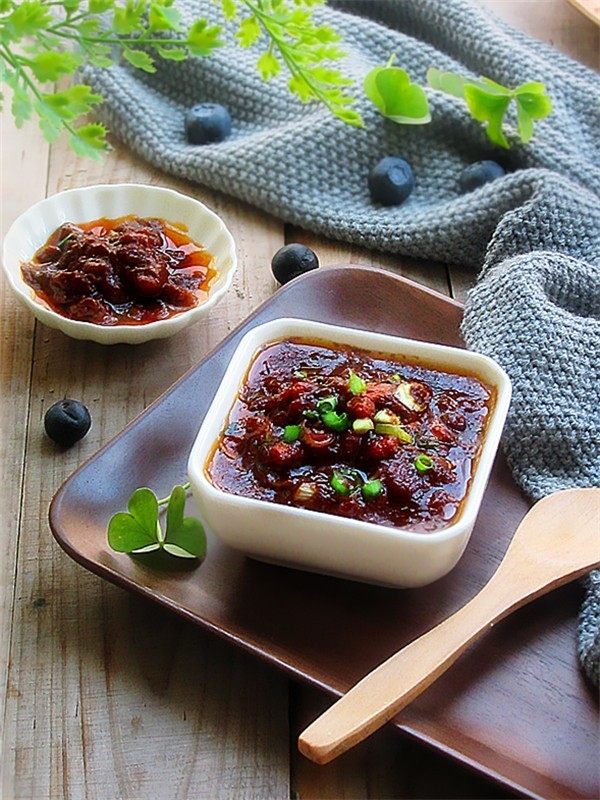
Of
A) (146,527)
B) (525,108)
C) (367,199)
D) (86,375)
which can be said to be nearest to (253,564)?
(146,527)

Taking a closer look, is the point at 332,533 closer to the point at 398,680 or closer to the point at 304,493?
the point at 304,493

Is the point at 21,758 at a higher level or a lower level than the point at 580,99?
lower

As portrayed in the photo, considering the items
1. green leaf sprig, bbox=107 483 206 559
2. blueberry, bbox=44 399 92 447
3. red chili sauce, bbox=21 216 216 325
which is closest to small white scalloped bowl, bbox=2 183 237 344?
red chili sauce, bbox=21 216 216 325

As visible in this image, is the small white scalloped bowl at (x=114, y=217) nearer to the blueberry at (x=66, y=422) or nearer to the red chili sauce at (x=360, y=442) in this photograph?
the blueberry at (x=66, y=422)

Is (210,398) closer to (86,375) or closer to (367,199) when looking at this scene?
(86,375)

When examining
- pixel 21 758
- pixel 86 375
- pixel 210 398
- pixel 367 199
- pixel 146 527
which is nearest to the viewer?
pixel 21 758

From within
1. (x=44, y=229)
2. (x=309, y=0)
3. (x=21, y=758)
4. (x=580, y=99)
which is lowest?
(x=21, y=758)
